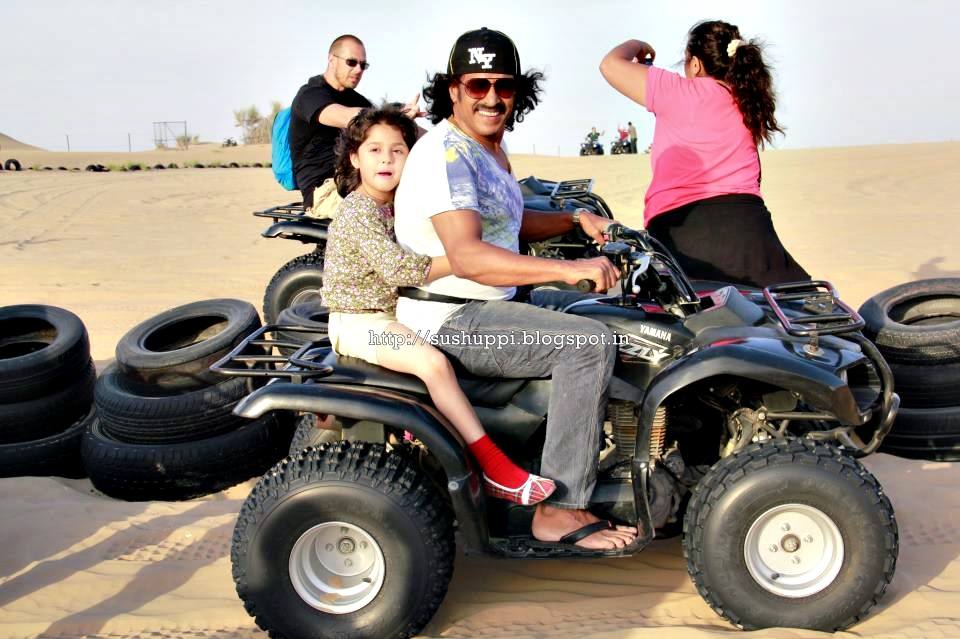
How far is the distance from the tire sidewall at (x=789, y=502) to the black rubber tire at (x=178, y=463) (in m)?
2.95

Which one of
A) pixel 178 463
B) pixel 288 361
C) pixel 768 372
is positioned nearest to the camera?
pixel 768 372

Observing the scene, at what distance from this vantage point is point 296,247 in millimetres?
16312

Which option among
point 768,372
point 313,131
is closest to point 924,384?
point 768,372

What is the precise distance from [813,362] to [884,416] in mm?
454

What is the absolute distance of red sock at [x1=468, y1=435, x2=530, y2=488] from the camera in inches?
143

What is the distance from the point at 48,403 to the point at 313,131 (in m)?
2.81

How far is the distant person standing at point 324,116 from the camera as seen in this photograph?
7.14 metres

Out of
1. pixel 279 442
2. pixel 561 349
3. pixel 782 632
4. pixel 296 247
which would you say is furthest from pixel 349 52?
pixel 296 247

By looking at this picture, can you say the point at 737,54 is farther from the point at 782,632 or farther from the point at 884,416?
the point at 782,632

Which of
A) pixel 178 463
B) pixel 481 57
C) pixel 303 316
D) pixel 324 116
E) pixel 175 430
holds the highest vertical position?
pixel 481 57

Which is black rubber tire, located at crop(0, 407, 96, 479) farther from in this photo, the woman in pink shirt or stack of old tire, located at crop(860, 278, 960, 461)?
stack of old tire, located at crop(860, 278, 960, 461)

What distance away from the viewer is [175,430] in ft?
17.9

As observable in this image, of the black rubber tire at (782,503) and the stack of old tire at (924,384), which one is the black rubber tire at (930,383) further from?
the black rubber tire at (782,503)

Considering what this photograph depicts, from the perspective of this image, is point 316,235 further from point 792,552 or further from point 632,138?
point 632,138
